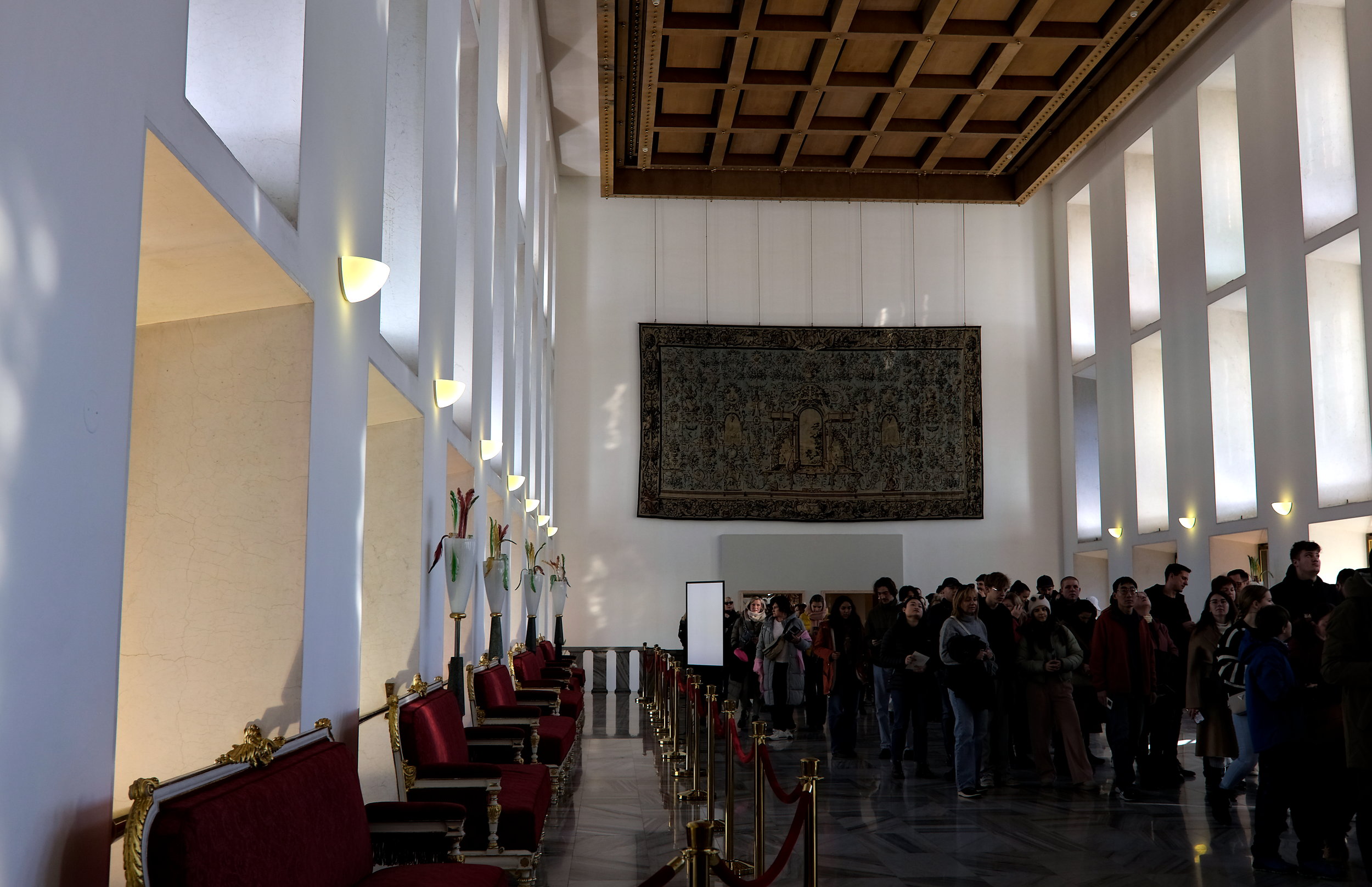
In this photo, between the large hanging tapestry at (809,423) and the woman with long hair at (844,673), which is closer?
the woman with long hair at (844,673)

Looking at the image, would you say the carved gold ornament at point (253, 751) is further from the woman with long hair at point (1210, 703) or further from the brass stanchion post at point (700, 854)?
the woman with long hair at point (1210, 703)

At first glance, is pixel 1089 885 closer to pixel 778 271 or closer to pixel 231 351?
pixel 231 351

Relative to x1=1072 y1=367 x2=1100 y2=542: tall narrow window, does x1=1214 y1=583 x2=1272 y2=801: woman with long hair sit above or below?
below

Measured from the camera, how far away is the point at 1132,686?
8031 mm

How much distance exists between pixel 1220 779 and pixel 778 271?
1510 centimetres

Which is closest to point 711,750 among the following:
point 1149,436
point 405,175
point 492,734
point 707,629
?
point 492,734

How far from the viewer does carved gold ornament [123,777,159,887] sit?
2371mm

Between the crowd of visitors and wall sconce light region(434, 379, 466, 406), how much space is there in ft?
13.0

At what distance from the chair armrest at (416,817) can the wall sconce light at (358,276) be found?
205cm

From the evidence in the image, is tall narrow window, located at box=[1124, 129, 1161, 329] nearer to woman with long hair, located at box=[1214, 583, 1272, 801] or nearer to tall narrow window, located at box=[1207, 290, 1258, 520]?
tall narrow window, located at box=[1207, 290, 1258, 520]

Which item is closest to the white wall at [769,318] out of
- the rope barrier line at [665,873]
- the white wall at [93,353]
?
the white wall at [93,353]

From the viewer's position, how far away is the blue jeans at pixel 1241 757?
22.4 feet

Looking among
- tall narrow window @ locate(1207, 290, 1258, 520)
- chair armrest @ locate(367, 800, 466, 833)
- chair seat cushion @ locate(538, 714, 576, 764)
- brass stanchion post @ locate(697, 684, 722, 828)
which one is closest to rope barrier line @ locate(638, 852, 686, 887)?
chair armrest @ locate(367, 800, 466, 833)

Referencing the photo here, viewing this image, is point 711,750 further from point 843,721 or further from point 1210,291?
point 1210,291
